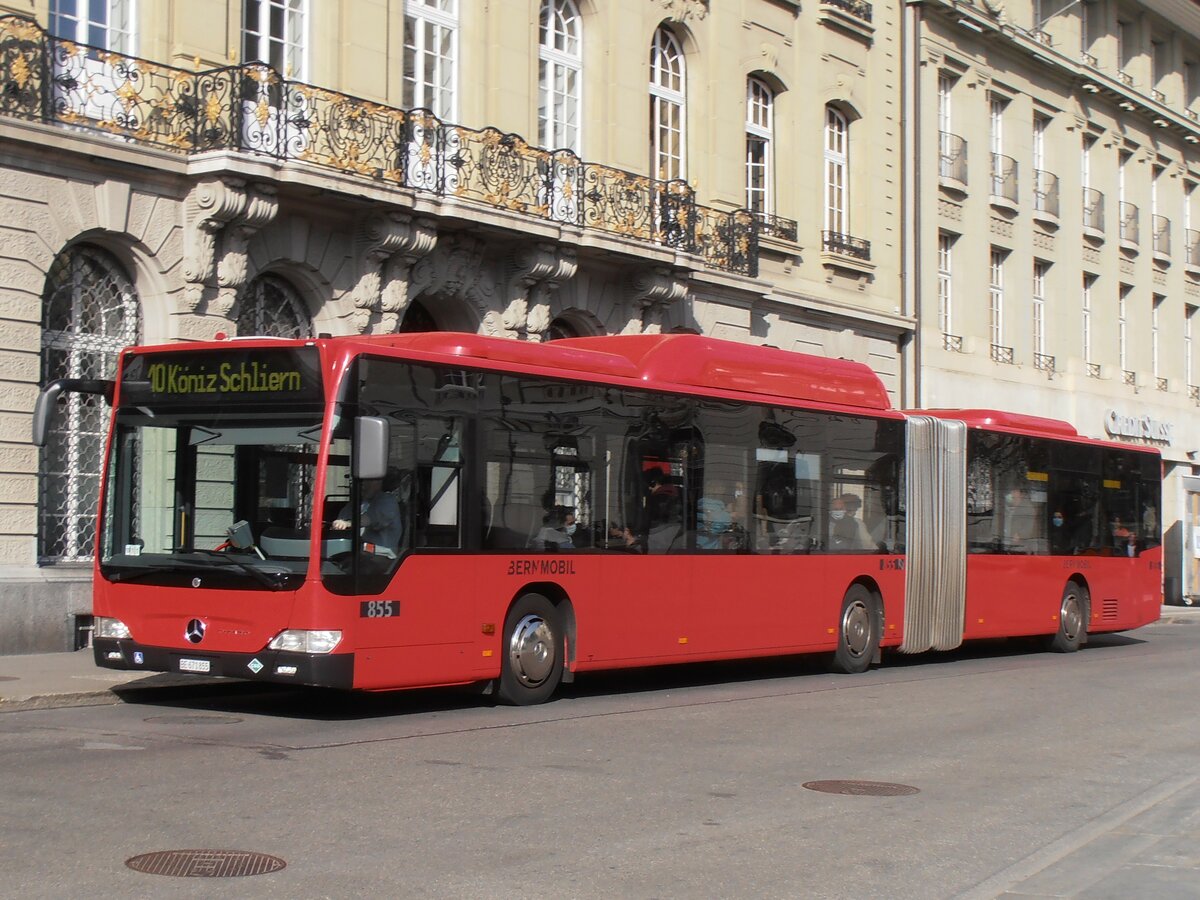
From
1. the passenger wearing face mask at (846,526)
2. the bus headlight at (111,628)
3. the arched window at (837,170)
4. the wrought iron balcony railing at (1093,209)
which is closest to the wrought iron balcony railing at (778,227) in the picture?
the arched window at (837,170)

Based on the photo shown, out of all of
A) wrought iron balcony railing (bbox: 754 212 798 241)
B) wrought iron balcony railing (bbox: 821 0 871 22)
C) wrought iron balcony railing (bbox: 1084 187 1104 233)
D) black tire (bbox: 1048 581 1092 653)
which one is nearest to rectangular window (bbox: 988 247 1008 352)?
wrought iron balcony railing (bbox: 1084 187 1104 233)

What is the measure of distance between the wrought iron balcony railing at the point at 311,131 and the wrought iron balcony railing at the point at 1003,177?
13.6 m

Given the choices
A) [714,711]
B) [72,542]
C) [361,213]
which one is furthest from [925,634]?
[72,542]

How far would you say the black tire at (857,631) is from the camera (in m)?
18.8

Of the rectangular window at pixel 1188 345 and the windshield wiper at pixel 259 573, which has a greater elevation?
the rectangular window at pixel 1188 345

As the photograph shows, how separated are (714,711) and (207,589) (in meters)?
4.21

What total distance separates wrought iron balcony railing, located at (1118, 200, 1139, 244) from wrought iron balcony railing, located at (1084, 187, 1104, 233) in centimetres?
128

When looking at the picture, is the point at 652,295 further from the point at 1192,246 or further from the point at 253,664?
the point at 1192,246

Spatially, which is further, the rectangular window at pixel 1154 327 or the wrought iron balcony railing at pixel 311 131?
the rectangular window at pixel 1154 327

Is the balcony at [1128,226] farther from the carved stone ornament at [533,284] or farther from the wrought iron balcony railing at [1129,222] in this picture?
the carved stone ornament at [533,284]

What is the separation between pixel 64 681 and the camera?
1423 cm

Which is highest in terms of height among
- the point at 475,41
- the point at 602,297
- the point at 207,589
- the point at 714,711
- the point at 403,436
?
the point at 475,41

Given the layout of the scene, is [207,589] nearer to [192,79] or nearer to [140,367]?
[140,367]

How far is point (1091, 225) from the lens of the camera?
135 ft
